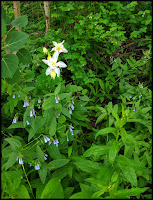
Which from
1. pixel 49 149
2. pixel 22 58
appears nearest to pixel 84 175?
pixel 49 149

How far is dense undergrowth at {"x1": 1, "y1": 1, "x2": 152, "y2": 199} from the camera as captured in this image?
1270 mm

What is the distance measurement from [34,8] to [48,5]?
1.28m

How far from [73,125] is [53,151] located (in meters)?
0.79

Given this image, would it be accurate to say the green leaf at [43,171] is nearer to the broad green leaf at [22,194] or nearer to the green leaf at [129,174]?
the broad green leaf at [22,194]

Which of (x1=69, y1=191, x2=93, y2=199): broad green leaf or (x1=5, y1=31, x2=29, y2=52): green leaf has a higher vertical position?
(x1=5, y1=31, x2=29, y2=52): green leaf

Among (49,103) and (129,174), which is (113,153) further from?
(49,103)

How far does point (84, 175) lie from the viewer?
168 cm

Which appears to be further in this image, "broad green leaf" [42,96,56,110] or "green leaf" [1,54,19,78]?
"broad green leaf" [42,96,56,110]

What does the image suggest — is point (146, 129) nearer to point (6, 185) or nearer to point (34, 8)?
point (6, 185)

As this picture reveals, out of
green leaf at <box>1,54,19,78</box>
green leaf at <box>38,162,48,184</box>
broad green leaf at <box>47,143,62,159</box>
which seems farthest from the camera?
broad green leaf at <box>47,143,62,159</box>

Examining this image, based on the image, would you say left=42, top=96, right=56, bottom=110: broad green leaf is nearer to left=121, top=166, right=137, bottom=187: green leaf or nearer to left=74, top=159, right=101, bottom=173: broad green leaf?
left=74, top=159, right=101, bottom=173: broad green leaf

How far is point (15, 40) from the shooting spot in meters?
1.06

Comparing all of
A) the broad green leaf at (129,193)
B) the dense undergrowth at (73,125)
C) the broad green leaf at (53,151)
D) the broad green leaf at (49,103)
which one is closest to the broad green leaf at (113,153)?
the dense undergrowth at (73,125)

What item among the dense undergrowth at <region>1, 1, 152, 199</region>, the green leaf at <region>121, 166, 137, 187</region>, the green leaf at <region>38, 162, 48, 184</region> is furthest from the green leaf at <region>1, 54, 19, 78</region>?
the green leaf at <region>121, 166, 137, 187</region>
